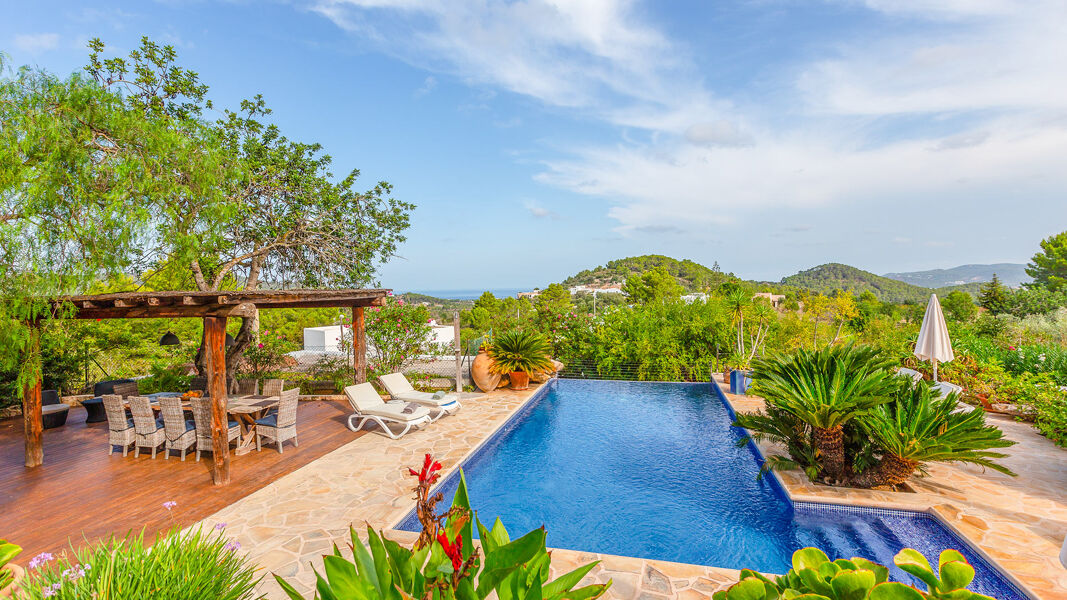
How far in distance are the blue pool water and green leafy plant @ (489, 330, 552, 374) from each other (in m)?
2.22

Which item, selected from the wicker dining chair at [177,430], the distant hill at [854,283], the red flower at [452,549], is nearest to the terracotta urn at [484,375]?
the wicker dining chair at [177,430]

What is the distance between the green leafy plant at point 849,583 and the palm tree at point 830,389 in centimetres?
492

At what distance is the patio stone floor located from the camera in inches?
153

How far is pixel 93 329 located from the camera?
12.8 m

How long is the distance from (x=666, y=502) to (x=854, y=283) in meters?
63.6

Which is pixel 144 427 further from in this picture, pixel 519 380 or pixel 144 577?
pixel 519 380

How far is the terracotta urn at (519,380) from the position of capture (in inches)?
459

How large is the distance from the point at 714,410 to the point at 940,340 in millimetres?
4005

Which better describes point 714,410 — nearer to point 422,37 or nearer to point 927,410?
point 927,410

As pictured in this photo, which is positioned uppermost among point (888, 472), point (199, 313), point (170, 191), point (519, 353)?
point (170, 191)

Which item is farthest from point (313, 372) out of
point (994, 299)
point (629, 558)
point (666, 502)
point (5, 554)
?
point (994, 299)

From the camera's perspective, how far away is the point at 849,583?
964 millimetres

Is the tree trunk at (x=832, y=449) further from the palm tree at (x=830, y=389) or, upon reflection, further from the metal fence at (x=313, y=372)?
the metal fence at (x=313, y=372)

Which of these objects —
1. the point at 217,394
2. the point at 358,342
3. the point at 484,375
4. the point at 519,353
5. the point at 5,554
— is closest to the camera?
the point at 5,554
